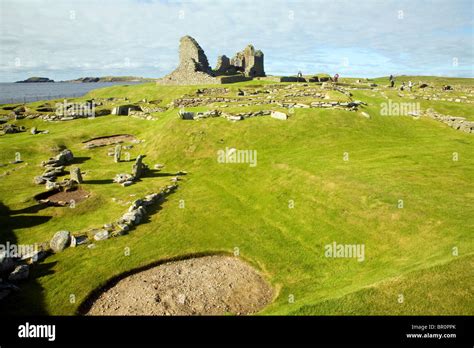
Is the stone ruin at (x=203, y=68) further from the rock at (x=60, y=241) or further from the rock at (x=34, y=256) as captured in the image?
the rock at (x=34, y=256)

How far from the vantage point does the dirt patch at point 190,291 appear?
14.9 metres

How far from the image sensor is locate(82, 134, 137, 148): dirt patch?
145 feet

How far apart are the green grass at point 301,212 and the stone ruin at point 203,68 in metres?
47.8

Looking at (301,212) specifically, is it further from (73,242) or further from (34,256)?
(34,256)

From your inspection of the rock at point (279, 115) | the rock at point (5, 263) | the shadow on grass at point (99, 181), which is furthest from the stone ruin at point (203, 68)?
the rock at point (5, 263)

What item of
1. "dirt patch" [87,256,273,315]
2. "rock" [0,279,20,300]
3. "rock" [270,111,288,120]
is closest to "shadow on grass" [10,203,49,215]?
"rock" [0,279,20,300]

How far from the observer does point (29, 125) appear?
57750 mm

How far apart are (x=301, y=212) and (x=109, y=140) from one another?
33908 mm

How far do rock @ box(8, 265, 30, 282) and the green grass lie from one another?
0.67 m

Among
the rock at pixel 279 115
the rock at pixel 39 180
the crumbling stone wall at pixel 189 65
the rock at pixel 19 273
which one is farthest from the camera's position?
the crumbling stone wall at pixel 189 65

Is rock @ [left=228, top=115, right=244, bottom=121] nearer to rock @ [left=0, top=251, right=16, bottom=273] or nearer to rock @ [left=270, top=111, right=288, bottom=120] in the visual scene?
Answer: rock @ [left=270, top=111, right=288, bottom=120]

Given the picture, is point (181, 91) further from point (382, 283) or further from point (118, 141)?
point (382, 283)
